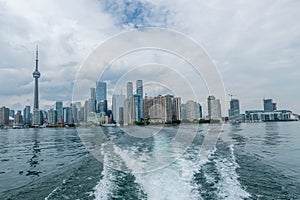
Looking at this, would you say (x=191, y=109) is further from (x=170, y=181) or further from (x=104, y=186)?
(x=104, y=186)

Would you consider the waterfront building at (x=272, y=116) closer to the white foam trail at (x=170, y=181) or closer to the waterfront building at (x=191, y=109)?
the waterfront building at (x=191, y=109)

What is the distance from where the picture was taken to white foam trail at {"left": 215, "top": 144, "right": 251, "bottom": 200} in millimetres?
5793

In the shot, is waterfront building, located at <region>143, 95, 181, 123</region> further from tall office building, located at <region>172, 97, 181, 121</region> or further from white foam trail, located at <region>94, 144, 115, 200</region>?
white foam trail, located at <region>94, 144, 115, 200</region>

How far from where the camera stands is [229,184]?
6676 mm

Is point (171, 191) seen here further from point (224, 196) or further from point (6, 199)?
point (6, 199)

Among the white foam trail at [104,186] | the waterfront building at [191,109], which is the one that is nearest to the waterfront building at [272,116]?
the waterfront building at [191,109]

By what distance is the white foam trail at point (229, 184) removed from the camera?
5.79m

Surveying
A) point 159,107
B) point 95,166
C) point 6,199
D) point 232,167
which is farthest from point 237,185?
point 159,107

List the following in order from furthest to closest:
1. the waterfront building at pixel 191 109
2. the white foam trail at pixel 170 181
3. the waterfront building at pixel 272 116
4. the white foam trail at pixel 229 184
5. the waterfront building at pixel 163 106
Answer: the waterfront building at pixel 272 116, the waterfront building at pixel 163 106, the waterfront building at pixel 191 109, the white foam trail at pixel 170 181, the white foam trail at pixel 229 184

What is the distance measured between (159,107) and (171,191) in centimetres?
4394

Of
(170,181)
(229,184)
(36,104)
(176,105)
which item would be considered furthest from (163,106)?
(36,104)

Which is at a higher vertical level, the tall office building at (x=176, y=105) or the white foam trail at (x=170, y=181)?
the tall office building at (x=176, y=105)

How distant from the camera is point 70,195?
5969 millimetres

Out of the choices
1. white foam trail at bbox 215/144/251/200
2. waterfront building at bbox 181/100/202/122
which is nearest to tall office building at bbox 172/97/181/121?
waterfront building at bbox 181/100/202/122
